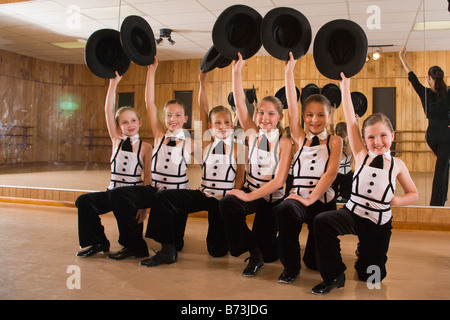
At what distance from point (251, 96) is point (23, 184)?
132 inches

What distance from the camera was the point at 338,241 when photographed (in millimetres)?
2064

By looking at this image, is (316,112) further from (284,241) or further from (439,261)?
(439,261)

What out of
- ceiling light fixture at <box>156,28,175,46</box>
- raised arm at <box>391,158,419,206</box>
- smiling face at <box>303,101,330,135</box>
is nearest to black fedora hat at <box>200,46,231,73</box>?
smiling face at <box>303,101,330,135</box>

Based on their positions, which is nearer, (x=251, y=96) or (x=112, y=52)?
(x=112, y=52)

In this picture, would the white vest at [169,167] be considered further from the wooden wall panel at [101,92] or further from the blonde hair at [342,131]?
the blonde hair at [342,131]

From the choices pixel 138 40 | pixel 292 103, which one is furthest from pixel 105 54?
pixel 292 103

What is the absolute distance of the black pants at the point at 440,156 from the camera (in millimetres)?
3760

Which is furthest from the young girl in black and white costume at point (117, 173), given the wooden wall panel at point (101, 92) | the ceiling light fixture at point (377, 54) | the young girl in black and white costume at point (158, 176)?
the ceiling light fixture at point (377, 54)

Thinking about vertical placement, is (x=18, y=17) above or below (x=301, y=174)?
above

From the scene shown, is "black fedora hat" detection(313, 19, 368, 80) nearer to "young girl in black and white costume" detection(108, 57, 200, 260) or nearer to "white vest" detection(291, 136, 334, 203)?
"white vest" detection(291, 136, 334, 203)

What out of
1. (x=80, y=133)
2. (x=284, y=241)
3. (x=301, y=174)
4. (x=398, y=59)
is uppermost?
(x=398, y=59)

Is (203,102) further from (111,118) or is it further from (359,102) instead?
(359,102)

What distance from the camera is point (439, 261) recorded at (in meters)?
2.63
